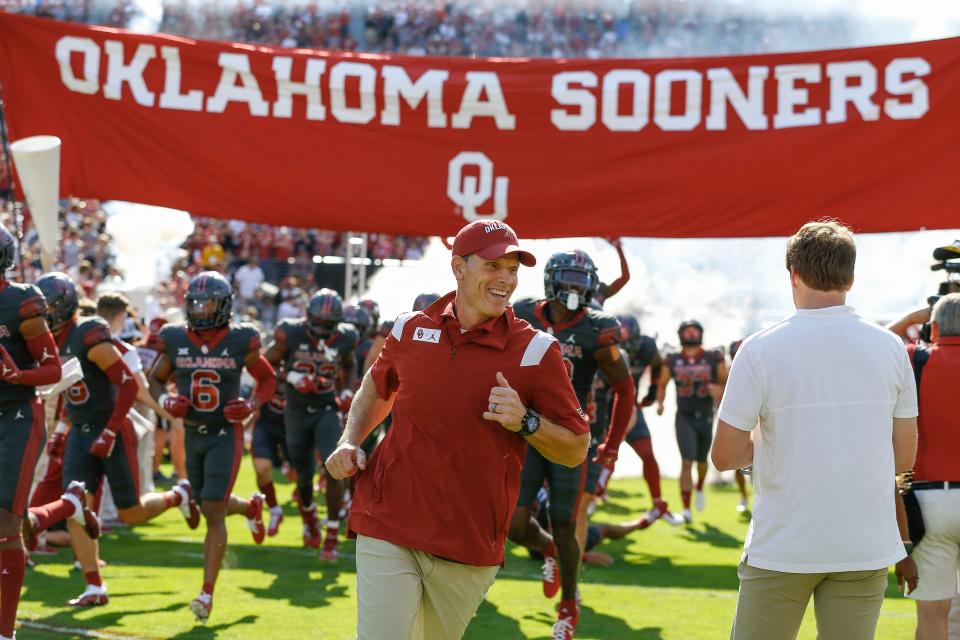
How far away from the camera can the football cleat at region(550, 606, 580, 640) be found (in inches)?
243

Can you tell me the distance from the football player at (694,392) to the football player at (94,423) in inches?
213

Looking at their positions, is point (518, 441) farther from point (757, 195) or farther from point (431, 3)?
point (431, 3)

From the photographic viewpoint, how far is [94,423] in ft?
23.9

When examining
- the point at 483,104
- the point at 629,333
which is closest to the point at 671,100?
the point at 483,104

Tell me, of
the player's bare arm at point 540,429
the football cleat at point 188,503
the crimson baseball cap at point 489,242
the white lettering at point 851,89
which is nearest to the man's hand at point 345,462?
the player's bare arm at point 540,429

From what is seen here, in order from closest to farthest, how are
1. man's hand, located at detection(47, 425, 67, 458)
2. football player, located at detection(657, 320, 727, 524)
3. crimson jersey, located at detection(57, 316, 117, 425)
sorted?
crimson jersey, located at detection(57, 316, 117, 425)
man's hand, located at detection(47, 425, 67, 458)
football player, located at detection(657, 320, 727, 524)

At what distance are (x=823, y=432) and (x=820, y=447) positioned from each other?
0.04 metres

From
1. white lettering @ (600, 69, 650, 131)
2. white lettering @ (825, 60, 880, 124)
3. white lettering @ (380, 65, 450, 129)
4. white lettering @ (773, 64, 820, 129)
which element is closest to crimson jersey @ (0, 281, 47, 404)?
white lettering @ (380, 65, 450, 129)

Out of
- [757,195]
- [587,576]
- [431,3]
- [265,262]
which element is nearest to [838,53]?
[757,195]

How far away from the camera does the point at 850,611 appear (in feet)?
11.8

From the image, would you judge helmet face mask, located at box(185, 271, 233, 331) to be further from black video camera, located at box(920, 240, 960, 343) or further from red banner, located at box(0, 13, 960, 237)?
black video camera, located at box(920, 240, 960, 343)

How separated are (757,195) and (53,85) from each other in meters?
5.26

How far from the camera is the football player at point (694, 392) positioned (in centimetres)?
1141

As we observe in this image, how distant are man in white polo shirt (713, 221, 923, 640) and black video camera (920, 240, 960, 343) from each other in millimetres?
2100
